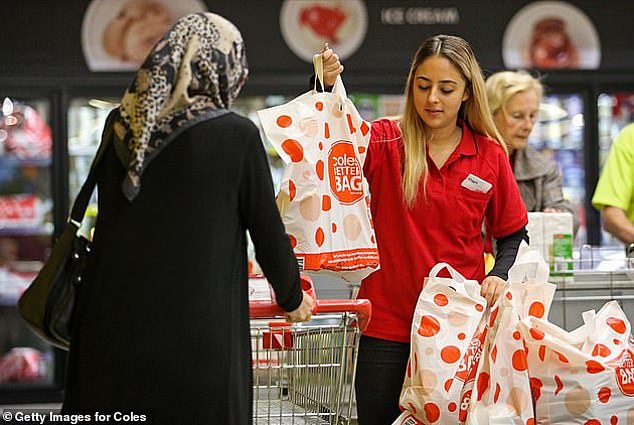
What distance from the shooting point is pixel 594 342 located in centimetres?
302

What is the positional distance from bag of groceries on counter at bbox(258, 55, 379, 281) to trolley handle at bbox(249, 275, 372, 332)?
0.64 ft

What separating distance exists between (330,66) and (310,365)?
2.75 ft

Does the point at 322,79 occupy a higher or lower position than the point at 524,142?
higher

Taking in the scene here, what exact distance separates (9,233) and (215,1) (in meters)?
2.05

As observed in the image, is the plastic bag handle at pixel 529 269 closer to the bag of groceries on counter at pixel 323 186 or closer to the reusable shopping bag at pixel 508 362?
the reusable shopping bag at pixel 508 362

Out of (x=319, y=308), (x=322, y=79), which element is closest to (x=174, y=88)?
(x=319, y=308)

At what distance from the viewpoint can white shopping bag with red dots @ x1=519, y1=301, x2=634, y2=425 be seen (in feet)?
9.65

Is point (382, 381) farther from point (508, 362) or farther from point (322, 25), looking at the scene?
point (322, 25)

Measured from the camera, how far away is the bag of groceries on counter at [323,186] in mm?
2877

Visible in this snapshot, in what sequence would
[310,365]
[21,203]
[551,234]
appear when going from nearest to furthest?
[310,365], [551,234], [21,203]

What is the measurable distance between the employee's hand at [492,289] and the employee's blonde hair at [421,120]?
0.99 feet

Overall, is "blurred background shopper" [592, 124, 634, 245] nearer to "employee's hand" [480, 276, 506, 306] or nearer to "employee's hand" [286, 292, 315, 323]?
"employee's hand" [480, 276, 506, 306]

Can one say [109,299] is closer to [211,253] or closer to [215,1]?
[211,253]

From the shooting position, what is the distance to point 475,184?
3.11m
